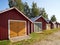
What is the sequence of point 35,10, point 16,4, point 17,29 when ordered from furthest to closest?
1. point 35,10
2. point 16,4
3. point 17,29

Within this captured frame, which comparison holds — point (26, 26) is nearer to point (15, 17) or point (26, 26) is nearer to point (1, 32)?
point (15, 17)

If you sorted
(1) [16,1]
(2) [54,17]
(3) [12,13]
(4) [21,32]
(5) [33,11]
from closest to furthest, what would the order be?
(3) [12,13] < (4) [21,32] < (1) [16,1] < (5) [33,11] < (2) [54,17]

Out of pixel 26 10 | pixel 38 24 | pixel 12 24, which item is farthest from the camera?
pixel 26 10

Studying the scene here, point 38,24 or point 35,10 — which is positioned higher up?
point 35,10

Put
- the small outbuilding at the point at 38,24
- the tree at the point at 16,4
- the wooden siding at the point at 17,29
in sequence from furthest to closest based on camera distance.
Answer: the tree at the point at 16,4
the small outbuilding at the point at 38,24
the wooden siding at the point at 17,29

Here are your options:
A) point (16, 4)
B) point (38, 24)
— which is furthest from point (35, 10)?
point (38, 24)

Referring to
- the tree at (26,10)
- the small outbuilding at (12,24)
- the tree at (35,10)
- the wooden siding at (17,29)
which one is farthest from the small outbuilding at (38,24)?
the tree at (26,10)

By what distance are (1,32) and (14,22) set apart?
8.54 ft

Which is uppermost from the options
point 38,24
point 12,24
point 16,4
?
point 16,4

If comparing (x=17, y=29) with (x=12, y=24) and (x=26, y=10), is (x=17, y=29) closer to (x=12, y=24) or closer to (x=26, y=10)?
(x=12, y=24)

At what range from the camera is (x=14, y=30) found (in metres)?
14.1

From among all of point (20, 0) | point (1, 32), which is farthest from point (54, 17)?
point (1, 32)

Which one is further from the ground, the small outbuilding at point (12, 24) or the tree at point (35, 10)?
the tree at point (35, 10)

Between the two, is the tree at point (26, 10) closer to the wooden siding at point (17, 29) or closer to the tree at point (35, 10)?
the tree at point (35, 10)
